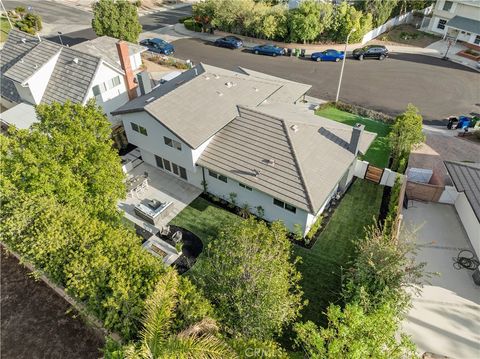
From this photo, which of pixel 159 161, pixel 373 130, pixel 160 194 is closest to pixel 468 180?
pixel 373 130

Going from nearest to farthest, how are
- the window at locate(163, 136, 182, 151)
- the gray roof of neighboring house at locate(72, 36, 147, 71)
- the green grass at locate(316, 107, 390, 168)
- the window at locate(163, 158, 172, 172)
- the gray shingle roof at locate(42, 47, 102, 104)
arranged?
the window at locate(163, 136, 182, 151) → the window at locate(163, 158, 172, 172) → the green grass at locate(316, 107, 390, 168) → the gray shingle roof at locate(42, 47, 102, 104) → the gray roof of neighboring house at locate(72, 36, 147, 71)

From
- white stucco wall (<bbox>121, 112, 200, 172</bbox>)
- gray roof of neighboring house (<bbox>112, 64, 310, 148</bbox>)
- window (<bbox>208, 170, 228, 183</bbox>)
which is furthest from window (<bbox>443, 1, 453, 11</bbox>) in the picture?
white stucco wall (<bbox>121, 112, 200, 172</bbox>)

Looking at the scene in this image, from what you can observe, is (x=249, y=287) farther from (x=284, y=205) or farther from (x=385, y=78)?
(x=385, y=78)

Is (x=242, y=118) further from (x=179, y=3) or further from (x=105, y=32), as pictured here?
(x=179, y=3)

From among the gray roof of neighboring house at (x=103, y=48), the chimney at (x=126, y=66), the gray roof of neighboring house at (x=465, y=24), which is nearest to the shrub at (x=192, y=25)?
the gray roof of neighboring house at (x=103, y=48)

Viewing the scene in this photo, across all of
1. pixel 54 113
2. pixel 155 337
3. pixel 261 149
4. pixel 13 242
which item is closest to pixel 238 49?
pixel 261 149

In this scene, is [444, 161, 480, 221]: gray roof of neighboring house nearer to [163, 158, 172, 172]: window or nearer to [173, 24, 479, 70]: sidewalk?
[163, 158, 172, 172]: window
